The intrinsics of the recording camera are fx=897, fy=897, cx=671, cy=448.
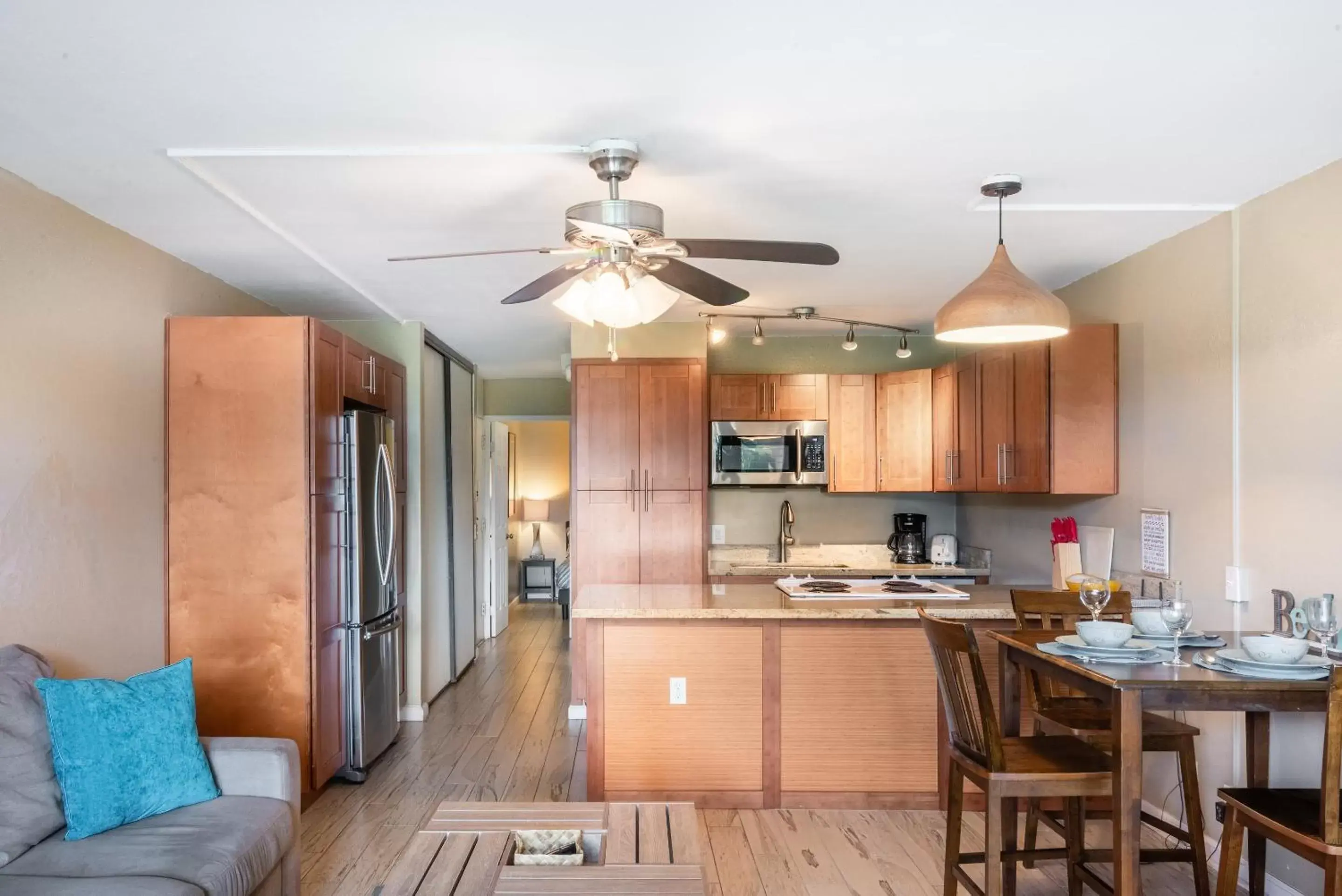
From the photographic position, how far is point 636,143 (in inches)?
101

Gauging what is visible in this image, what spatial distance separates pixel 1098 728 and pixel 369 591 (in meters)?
3.18

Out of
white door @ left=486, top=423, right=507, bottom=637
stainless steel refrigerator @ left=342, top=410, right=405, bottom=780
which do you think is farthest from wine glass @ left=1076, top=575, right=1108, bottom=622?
white door @ left=486, top=423, right=507, bottom=637

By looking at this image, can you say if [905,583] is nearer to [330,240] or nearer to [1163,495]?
[1163,495]

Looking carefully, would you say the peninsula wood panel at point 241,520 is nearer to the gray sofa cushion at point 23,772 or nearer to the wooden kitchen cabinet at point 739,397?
the gray sofa cushion at point 23,772

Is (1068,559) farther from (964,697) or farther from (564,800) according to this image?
(564,800)

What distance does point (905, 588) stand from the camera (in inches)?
161

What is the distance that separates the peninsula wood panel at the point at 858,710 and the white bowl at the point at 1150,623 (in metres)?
1.10

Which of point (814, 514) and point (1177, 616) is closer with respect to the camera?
point (1177, 616)

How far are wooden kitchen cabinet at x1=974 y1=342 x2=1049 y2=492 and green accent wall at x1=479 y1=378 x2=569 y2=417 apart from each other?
13.2ft

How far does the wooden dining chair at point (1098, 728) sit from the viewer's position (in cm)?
276

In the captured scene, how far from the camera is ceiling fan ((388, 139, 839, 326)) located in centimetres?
246

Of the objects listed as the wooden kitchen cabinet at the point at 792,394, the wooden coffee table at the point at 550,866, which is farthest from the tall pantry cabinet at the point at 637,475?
the wooden coffee table at the point at 550,866

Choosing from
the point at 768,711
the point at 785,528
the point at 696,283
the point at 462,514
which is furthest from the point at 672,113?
the point at 462,514

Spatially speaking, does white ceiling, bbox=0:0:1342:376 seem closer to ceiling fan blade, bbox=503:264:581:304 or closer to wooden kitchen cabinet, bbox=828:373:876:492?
ceiling fan blade, bbox=503:264:581:304
